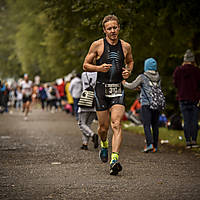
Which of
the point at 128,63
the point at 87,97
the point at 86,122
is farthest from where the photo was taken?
the point at 86,122

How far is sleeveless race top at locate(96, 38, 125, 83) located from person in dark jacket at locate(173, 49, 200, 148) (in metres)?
4.15

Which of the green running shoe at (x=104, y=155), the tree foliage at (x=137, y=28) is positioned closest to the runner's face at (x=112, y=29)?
the green running shoe at (x=104, y=155)

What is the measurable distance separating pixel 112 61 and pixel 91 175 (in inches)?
62.9

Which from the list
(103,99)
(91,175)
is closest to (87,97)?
(103,99)

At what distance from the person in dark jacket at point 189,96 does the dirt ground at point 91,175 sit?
579 millimetres

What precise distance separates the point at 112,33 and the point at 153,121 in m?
3.84

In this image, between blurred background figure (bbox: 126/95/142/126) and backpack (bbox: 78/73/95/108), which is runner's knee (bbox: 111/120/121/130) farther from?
blurred background figure (bbox: 126/95/142/126)

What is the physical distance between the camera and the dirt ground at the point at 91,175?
653cm

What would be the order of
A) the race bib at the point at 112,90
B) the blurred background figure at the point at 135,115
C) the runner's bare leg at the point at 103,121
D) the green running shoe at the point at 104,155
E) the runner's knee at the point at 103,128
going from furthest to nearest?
the blurred background figure at the point at 135,115, the green running shoe at the point at 104,155, the runner's knee at the point at 103,128, the runner's bare leg at the point at 103,121, the race bib at the point at 112,90

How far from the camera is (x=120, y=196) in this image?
636 cm

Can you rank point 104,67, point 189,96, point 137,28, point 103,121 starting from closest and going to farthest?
point 104,67 < point 103,121 < point 189,96 < point 137,28

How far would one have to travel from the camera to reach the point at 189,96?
40.3ft

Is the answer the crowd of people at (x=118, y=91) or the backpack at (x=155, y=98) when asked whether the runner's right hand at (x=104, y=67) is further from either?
the backpack at (x=155, y=98)

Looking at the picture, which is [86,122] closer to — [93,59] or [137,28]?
[93,59]
